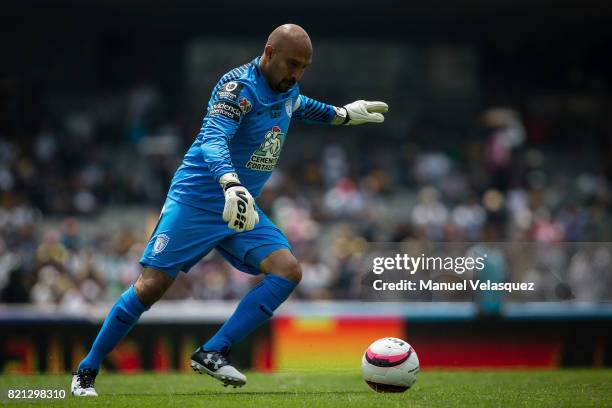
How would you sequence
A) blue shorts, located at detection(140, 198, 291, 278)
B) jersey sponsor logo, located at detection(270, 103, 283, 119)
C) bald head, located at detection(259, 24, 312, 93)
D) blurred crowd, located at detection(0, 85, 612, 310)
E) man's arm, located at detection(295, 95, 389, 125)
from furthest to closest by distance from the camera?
blurred crowd, located at detection(0, 85, 612, 310)
man's arm, located at detection(295, 95, 389, 125)
jersey sponsor logo, located at detection(270, 103, 283, 119)
blue shorts, located at detection(140, 198, 291, 278)
bald head, located at detection(259, 24, 312, 93)

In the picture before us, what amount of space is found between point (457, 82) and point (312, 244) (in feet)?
30.9

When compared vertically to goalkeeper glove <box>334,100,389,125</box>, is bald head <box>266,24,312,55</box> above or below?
above

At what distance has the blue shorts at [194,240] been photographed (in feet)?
25.8

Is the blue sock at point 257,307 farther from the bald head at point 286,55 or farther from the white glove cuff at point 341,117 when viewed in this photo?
the white glove cuff at point 341,117

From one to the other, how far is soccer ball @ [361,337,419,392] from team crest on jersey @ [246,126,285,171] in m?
1.62

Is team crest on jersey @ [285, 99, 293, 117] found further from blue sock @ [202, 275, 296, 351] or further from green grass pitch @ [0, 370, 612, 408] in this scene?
green grass pitch @ [0, 370, 612, 408]

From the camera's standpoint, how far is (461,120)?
2570 cm

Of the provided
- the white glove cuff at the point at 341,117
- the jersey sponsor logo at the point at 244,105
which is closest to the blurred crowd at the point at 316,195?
the white glove cuff at the point at 341,117

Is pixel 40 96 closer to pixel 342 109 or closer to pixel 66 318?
pixel 66 318

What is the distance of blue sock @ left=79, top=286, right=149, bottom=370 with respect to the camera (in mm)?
7883

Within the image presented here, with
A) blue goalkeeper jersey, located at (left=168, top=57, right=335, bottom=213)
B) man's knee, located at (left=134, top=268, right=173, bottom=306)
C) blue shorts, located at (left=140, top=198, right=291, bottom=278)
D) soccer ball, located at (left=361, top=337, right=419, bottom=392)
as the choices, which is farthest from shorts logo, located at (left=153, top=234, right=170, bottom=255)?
soccer ball, located at (left=361, top=337, right=419, bottom=392)

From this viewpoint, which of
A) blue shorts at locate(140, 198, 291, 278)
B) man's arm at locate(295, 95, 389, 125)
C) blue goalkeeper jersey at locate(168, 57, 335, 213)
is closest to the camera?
blue goalkeeper jersey at locate(168, 57, 335, 213)

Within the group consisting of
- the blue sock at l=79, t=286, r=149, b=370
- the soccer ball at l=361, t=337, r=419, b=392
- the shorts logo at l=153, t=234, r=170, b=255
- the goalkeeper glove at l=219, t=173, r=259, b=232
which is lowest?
the soccer ball at l=361, t=337, r=419, b=392

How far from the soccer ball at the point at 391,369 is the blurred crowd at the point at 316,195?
7.13m
